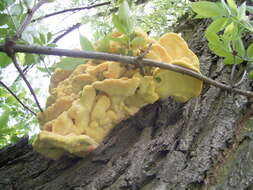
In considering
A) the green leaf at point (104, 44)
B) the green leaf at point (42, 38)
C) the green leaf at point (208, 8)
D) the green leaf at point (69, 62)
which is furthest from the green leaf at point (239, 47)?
the green leaf at point (42, 38)

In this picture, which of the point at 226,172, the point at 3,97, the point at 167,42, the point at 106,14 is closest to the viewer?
the point at 226,172

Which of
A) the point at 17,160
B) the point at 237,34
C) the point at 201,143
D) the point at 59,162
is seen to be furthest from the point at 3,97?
the point at 237,34

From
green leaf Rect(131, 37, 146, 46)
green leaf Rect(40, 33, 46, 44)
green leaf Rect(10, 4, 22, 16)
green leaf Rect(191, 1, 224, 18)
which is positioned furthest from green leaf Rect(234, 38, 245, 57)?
green leaf Rect(10, 4, 22, 16)

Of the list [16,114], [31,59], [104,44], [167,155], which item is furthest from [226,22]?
[16,114]

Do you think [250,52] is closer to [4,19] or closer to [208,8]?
[208,8]

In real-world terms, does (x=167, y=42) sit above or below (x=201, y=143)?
above

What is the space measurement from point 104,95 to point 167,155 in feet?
1.92

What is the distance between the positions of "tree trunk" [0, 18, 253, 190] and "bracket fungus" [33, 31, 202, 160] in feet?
0.32

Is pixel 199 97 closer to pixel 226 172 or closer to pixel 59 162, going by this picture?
pixel 226 172

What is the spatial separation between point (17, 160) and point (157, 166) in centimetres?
118

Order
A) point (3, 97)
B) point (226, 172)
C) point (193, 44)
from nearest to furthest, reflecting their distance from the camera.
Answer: point (226, 172) < point (193, 44) < point (3, 97)

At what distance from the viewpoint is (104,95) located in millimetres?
1829

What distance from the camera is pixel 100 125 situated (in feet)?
6.13

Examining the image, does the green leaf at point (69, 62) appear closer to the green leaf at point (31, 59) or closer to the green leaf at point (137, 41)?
the green leaf at point (137, 41)
